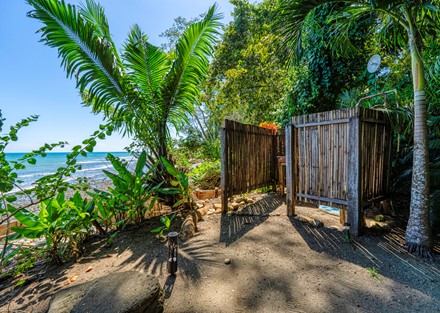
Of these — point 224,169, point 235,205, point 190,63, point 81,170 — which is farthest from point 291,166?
point 81,170

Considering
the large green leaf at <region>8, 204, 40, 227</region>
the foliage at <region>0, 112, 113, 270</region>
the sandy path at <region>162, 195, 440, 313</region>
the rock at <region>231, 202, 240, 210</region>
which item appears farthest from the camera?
the rock at <region>231, 202, 240, 210</region>

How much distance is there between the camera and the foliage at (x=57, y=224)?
231cm

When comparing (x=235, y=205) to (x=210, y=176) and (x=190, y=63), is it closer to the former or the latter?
(x=210, y=176)

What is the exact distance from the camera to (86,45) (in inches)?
127

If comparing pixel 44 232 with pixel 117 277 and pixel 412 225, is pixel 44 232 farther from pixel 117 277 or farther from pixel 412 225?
pixel 412 225

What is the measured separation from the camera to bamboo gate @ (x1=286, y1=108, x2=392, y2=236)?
2816mm

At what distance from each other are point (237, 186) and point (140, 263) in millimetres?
2307

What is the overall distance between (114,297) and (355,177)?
304 centimetres

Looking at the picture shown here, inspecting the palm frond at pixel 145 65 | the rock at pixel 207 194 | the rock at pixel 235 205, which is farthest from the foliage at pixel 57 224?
the rock at pixel 207 194

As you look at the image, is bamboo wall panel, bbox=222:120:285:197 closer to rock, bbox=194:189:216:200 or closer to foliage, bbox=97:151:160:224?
rock, bbox=194:189:216:200

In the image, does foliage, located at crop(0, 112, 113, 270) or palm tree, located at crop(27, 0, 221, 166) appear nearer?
foliage, located at crop(0, 112, 113, 270)

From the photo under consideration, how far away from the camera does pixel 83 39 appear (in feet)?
10.4

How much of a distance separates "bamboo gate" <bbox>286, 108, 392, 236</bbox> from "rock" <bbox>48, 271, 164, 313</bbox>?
8.70 feet

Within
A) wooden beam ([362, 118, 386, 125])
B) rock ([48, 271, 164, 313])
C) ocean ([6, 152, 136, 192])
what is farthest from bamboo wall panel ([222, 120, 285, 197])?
rock ([48, 271, 164, 313])
